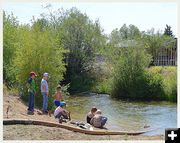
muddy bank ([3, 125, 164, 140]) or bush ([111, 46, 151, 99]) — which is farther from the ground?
bush ([111, 46, 151, 99])

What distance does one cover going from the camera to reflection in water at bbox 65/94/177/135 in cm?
1004

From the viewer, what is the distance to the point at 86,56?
18391 mm

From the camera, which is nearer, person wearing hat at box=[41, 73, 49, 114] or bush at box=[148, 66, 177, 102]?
person wearing hat at box=[41, 73, 49, 114]

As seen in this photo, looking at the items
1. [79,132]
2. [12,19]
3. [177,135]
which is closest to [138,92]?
[12,19]

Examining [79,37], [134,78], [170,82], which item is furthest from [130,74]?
[79,37]

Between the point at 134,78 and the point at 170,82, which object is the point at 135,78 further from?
the point at 170,82

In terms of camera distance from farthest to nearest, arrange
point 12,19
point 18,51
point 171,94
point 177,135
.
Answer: point 171,94 → point 12,19 → point 18,51 → point 177,135

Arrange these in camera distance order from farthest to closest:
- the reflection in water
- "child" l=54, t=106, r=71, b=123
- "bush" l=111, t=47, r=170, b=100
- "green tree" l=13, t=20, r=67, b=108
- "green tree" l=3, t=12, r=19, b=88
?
"bush" l=111, t=47, r=170, b=100 → "green tree" l=3, t=12, r=19, b=88 → the reflection in water → "green tree" l=13, t=20, r=67, b=108 → "child" l=54, t=106, r=71, b=123

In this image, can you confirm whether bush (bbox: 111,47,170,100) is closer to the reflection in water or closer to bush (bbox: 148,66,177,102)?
bush (bbox: 148,66,177,102)

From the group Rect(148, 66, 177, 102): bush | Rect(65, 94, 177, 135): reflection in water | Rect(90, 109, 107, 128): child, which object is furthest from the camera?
Rect(148, 66, 177, 102): bush

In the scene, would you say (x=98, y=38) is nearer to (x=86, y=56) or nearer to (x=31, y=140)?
(x=86, y=56)

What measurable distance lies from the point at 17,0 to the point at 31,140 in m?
1.97

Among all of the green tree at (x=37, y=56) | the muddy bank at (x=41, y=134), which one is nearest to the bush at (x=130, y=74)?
the green tree at (x=37, y=56)

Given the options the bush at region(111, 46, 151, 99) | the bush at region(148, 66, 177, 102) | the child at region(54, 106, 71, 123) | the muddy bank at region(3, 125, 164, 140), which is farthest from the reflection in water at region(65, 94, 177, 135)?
the muddy bank at region(3, 125, 164, 140)
